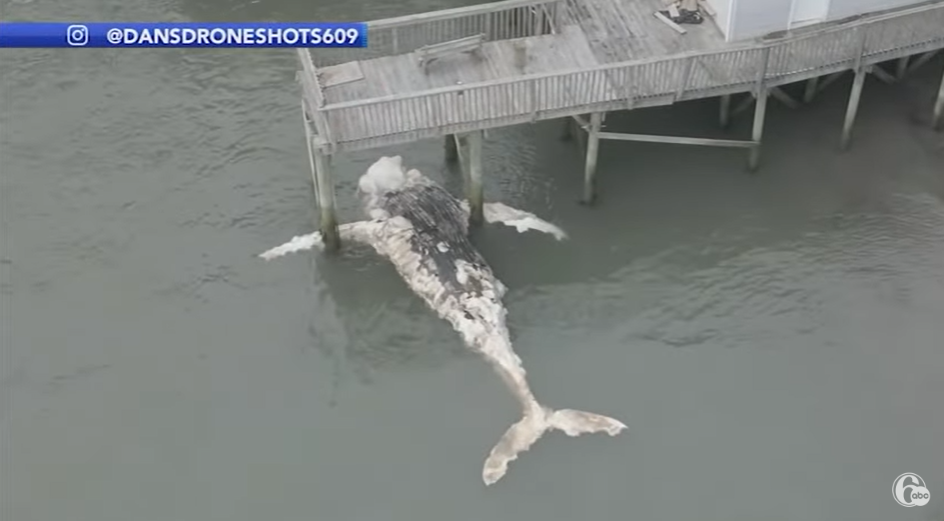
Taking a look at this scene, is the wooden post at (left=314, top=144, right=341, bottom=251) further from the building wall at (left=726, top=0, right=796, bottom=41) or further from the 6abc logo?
the 6abc logo

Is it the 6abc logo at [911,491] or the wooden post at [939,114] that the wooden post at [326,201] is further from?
the wooden post at [939,114]

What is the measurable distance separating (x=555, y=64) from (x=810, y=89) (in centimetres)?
681

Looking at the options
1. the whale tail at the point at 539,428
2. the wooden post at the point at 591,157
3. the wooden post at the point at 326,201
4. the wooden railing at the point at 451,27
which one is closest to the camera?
the whale tail at the point at 539,428

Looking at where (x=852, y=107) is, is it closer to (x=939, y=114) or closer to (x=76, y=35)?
(x=939, y=114)

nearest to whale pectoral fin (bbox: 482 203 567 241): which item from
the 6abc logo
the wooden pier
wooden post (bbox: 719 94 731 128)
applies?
the wooden pier

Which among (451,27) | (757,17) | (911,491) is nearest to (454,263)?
(451,27)

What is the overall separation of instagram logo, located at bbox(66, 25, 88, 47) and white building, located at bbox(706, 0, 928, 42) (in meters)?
16.5

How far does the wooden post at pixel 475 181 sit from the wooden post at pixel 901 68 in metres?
10.6

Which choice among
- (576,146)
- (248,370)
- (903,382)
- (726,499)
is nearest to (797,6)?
(576,146)

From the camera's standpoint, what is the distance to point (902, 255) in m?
25.5

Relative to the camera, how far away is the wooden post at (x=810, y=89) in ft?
93.8

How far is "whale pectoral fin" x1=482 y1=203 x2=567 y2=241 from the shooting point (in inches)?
1037

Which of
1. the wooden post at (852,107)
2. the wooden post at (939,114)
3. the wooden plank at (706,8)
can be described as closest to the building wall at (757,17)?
the wooden plank at (706,8)

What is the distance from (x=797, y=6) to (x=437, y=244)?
30.9ft
